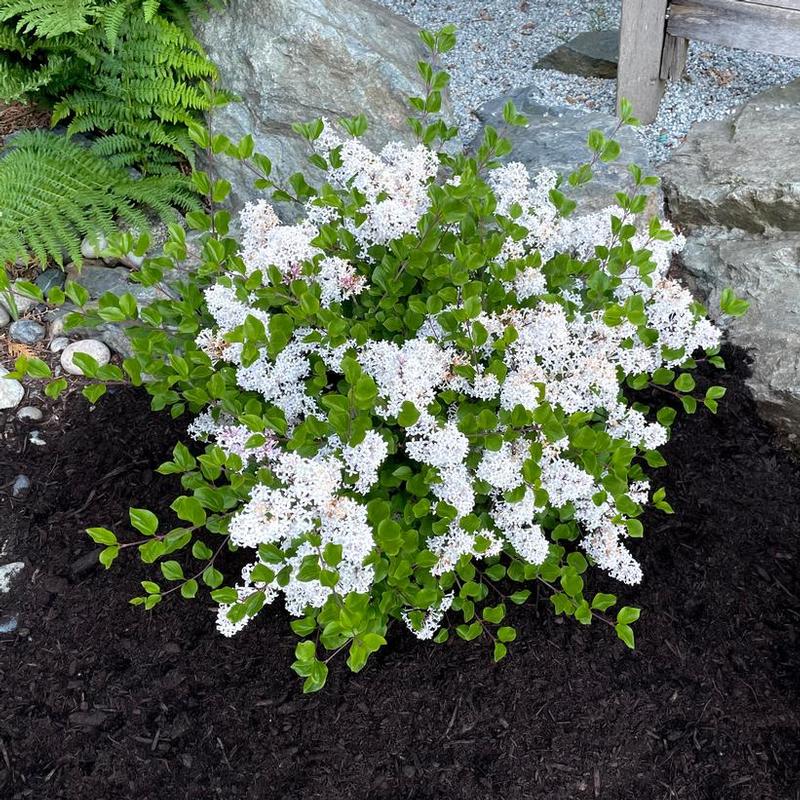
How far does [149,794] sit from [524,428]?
1.33 metres

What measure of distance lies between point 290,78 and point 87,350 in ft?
4.34

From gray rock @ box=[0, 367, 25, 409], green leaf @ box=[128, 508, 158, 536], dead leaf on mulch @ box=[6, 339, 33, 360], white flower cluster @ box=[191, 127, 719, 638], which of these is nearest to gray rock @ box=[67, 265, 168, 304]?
dead leaf on mulch @ box=[6, 339, 33, 360]

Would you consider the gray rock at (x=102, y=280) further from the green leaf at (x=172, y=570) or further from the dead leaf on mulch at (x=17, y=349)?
the green leaf at (x=172, y=570)

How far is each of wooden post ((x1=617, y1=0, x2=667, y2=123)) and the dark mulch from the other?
223cm

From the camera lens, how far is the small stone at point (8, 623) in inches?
91.0

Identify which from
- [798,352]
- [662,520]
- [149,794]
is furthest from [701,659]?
[149,794]

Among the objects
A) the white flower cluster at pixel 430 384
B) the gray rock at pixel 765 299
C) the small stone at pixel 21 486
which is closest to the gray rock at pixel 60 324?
the small stone at pixel 21 486

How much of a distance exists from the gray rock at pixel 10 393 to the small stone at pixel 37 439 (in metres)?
0.17

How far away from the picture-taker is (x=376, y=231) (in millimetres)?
1883

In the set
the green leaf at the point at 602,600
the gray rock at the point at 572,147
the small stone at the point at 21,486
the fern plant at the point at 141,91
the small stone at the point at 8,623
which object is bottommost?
the small stone at the point at 8,623

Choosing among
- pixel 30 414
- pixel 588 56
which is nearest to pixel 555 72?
pixel 588 56

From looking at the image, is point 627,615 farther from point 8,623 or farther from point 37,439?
point 37,439

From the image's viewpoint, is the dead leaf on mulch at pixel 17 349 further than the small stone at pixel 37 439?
Yes

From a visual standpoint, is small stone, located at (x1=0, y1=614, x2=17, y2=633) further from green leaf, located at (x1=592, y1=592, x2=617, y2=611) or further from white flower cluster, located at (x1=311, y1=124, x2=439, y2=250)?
green leaf, located at (x1=592, y1=592, x2=617, y2=611)
